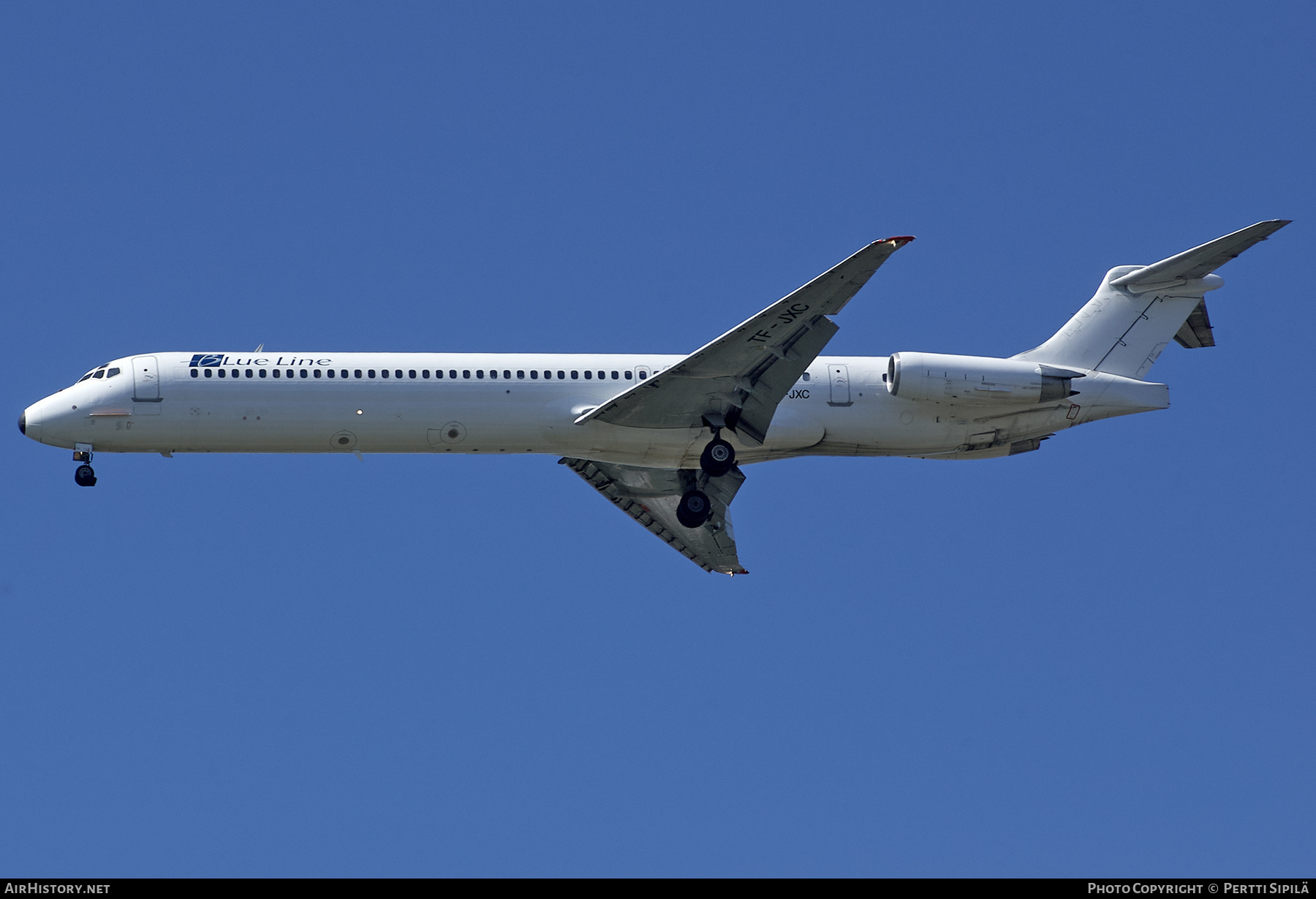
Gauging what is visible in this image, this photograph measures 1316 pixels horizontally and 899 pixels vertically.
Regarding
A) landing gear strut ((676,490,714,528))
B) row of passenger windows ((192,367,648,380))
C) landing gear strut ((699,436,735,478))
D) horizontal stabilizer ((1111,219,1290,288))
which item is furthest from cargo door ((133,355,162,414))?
horizontal stabilizer ((1111,219,1290,288))

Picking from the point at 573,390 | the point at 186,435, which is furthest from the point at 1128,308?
the point at 186,435

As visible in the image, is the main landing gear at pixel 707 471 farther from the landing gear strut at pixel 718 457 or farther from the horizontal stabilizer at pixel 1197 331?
the horizontal stabilizer at pixel 1197 331

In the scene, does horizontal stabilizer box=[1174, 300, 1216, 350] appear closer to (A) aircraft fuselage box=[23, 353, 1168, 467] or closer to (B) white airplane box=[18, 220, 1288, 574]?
(B) white airplane box=[18, 220, 1288, 574]

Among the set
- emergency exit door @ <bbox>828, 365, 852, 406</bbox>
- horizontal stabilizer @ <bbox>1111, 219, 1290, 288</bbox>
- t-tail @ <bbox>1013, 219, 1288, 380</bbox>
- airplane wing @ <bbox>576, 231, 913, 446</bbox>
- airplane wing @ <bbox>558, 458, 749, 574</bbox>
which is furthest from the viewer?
airplane wing @ <bbox>558, 458, 749, 574</bbox>

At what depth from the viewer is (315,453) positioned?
3191 centimetres

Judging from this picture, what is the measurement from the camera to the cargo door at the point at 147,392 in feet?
103

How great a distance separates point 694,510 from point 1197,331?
11327 millimetres

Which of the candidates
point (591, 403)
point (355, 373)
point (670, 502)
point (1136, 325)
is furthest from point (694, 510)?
point (1136, 325)

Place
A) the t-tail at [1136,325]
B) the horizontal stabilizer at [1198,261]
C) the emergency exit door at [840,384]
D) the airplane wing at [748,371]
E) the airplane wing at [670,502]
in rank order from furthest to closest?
1. the airplane wing at [670,502]
2. the t-tail at [1136,325]
3. the emergency exit door at [840,384]
4. the horizontal stabilizer at [1198,261]
5. the airplane wing at [748,371]

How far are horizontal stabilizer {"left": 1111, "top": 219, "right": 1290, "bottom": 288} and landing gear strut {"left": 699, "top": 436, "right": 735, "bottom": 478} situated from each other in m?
9.26

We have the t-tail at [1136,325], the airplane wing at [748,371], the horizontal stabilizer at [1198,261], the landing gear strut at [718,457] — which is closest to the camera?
the airplane wing at [748,371]

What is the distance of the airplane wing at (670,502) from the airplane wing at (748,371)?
14.0ft

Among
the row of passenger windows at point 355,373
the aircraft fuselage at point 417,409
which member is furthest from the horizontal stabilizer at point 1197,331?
the row of passenger windows at point 355,373

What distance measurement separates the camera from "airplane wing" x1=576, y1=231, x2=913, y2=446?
28.8m
